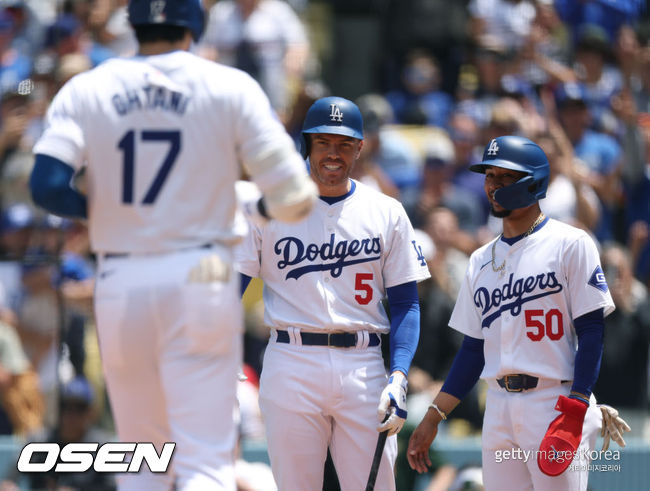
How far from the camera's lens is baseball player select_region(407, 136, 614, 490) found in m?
4.25

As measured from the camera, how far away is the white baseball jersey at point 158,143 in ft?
11.9

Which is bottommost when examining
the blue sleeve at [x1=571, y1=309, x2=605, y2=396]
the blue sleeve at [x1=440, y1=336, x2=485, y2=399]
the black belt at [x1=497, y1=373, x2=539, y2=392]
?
the blue sleeve at [x1=440, y1=336, x2=485, y2=399]

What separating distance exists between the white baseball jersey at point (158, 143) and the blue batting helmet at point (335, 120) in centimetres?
101

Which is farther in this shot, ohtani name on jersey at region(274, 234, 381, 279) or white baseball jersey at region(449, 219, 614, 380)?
ohtani name on jersey at region(274, 234, 381, 279)

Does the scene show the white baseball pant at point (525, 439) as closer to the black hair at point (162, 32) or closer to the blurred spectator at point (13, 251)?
the black hair at point (162, 32)

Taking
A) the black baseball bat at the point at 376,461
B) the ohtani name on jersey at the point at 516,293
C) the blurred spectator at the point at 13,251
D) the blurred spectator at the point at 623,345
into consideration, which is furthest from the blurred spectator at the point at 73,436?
the blurred spectator at the point at 623,345

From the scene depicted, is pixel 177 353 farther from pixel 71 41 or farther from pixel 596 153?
pixel 596 153

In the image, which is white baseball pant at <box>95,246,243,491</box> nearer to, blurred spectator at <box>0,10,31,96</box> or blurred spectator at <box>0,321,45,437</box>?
blurred spectator at <box>0,321,45,437</box>

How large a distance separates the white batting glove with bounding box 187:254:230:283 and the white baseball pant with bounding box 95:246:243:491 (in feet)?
0.06

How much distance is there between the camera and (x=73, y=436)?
6422 mm

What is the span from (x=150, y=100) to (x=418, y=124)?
6.69 m

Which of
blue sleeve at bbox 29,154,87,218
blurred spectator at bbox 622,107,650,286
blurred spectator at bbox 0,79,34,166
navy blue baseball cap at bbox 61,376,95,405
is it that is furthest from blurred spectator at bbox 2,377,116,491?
Result: blurred spectator at bbox 622,107,650,286

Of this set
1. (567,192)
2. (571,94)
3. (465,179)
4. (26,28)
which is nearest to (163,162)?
(26,28)

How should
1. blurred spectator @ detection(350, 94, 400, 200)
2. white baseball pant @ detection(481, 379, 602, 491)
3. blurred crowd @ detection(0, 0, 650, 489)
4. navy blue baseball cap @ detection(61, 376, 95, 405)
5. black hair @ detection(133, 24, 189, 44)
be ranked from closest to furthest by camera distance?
black hair @ detection(133, 24, 189, 44) → white baseball pant @ detection(481, 379, 602, 491) → navy blue baseball cap @ detection(61, 376, 95, 405) → blurred crowd @ detection(0, 0, 650, 489) → blurred spectator @ detection(350, 94, 400, 200)
